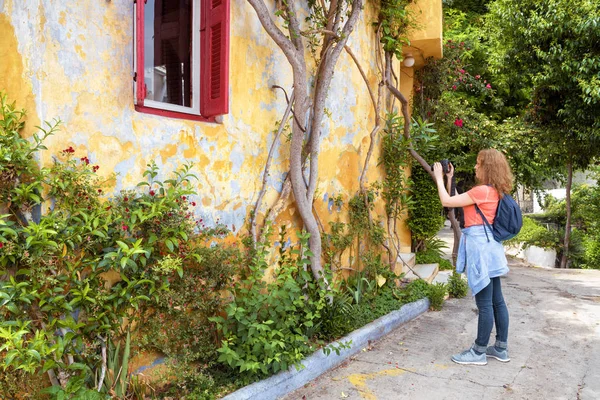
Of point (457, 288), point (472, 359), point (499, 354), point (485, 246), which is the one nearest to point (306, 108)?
point (485, 246)

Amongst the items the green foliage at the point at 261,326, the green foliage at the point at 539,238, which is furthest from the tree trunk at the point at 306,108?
the green foliage at the point at 539,238

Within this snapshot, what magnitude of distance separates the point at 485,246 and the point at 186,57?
3046 mm

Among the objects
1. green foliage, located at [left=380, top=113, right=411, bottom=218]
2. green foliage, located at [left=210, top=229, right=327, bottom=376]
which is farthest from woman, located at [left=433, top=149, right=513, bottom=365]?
green foliage, located at [left=380, top=113, right=411, bottom=218]

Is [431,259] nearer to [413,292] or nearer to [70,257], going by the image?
[413,292]

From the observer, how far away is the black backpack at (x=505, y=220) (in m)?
4.12

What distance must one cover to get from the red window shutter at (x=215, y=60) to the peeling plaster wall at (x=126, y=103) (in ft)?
0.70

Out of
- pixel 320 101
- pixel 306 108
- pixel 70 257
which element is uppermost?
pixel 320 101

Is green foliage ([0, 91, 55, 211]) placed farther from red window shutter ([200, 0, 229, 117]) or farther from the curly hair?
the curly hair

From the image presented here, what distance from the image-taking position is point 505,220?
13.5 feet

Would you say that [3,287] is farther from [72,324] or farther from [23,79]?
[23,79]

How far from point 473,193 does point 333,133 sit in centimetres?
191

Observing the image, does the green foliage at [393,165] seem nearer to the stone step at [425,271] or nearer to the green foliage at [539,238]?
the stone step at [425,271]

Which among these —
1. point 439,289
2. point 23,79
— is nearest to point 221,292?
point 23,79

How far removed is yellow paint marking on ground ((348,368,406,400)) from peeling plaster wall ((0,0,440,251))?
5.25ft
